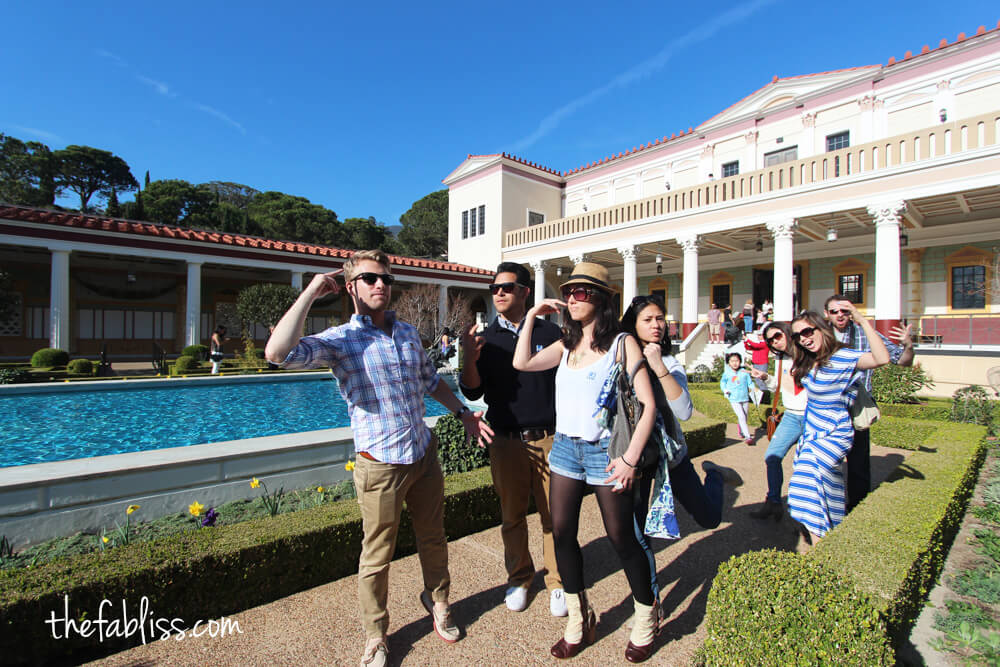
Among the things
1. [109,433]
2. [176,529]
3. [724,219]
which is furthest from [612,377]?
[724,219]

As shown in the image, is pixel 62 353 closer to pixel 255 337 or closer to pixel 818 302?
pixel 255 337

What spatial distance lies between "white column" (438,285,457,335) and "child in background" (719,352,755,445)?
1481 cm

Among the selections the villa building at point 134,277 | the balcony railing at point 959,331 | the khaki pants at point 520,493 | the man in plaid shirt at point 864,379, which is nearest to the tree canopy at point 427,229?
the villa building at point 134,277

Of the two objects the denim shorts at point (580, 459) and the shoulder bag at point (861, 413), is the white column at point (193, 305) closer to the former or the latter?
the denim shorts at point (580, 459)

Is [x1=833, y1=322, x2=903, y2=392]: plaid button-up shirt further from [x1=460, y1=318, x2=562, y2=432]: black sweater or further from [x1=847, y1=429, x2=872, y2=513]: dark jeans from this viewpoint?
[x1=460, y1=318, x2=562, y2=432]: black sweater

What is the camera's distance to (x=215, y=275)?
63.9 ft

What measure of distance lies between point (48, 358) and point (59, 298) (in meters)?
2.18

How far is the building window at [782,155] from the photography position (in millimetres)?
16875

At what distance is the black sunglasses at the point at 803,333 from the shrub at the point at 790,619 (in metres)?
1.61

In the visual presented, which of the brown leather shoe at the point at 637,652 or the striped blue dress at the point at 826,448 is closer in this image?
the brown leather shoe at the point at 637,652

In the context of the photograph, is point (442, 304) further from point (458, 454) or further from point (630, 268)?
point (458, 454)

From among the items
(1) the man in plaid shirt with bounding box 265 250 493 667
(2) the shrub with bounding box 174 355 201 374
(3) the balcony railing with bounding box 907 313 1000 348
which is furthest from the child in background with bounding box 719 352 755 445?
(2) the shrub with bounding box 174 355 201 374

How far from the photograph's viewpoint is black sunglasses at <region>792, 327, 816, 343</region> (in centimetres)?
305

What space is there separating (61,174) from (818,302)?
50831 millimetres
